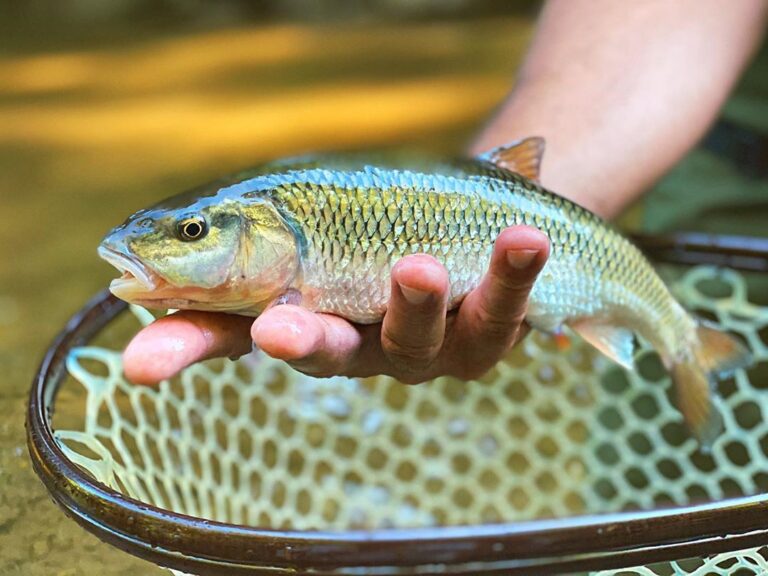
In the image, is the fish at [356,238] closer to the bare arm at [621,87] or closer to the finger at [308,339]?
the finger at [308,339]

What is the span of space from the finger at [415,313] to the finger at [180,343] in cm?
10

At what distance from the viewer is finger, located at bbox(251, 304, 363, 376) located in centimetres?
53

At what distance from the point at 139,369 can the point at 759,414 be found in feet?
2.68

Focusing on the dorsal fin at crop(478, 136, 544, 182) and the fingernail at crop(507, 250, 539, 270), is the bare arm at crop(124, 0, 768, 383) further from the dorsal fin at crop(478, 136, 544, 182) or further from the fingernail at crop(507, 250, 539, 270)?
the fingernail at crop(507, 250, 539, 270)

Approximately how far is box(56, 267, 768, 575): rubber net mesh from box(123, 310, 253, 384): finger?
117 mm

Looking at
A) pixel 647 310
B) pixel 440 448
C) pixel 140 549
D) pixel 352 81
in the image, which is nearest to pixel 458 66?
pixel 352 81

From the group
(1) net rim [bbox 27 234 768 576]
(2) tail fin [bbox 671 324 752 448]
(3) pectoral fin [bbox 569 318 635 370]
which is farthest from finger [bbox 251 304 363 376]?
(2) tail fin [bbox 671 324 752 448]

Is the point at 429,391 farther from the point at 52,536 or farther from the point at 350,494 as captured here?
the point at 52,536

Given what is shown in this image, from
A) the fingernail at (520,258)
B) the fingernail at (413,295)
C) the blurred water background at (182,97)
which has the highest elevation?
the fingernail at (520,258)

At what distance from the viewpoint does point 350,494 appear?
1.37 metres

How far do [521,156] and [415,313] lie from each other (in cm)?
22

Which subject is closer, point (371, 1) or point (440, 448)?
point (440, 448)

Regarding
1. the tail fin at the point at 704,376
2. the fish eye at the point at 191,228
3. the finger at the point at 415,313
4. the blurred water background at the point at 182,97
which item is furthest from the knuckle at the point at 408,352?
the blurred water background at the point at 182,97

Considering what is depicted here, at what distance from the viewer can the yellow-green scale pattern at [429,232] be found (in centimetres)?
62
